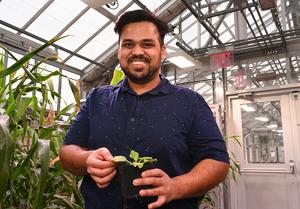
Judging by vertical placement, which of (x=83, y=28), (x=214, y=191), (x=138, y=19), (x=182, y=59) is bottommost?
(x=214, y=191)

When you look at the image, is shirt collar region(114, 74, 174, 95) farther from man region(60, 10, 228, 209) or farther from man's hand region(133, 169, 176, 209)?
man's hand region(133, 169, 176, 209)

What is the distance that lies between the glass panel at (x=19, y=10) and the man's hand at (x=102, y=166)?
12.6 ft

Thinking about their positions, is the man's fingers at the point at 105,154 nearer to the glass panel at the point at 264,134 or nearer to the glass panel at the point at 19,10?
the glass panel at the point at 264,134

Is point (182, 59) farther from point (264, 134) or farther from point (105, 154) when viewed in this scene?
point (105, 154)

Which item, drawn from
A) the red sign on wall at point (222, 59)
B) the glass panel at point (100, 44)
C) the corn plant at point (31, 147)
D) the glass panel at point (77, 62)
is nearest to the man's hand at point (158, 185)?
the corn plant at point (31, 147)

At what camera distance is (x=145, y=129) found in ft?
2.72

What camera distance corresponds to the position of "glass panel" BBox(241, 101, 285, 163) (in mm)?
3516

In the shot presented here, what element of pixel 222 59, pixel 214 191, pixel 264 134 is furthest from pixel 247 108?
pixel 214 191

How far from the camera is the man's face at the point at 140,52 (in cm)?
89

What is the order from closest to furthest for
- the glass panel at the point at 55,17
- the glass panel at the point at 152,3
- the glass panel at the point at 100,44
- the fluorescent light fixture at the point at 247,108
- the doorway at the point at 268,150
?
the doorway at the point at 268,150
the fluorescent light fixture at the point at 247,108
the glass panel at the point at 55,17
the glass panel at the point at 152,3
the glass panel at the point at 100,44

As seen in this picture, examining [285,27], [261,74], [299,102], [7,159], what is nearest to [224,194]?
[299,102]

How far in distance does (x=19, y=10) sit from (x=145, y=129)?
3871 mm

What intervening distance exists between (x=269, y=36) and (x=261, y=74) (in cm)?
87

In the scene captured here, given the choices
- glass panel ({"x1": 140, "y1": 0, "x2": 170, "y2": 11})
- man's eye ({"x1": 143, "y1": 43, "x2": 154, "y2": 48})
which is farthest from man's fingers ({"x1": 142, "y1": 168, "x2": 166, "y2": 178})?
glass panel ({"x1": 140, "y1": 0, "x2": 170, "y2": 11})
